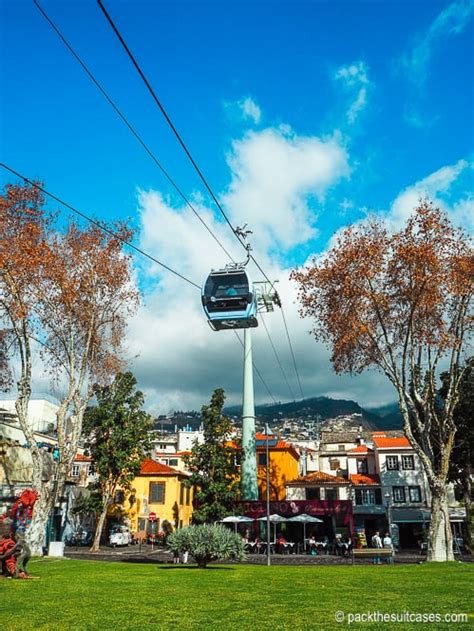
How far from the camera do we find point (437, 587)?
13875 mm

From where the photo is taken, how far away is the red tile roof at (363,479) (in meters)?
50.1

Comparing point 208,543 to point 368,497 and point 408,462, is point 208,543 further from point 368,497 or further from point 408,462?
point 408,462

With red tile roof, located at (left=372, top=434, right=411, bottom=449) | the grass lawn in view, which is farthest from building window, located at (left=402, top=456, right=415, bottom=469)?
the grass lawn

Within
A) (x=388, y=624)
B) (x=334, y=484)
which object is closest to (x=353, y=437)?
(x=334, y=484)

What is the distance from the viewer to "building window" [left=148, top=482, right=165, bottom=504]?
1996 inches

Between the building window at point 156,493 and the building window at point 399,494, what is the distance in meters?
21.1

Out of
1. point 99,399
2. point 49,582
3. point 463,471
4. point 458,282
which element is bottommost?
point 49,582

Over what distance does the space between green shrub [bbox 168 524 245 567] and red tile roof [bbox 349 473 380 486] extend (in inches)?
1302

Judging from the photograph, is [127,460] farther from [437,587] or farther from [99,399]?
[437,587]

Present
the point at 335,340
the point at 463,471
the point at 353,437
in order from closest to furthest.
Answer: the point at 335,340
the point at 463,471
the point at 353,437

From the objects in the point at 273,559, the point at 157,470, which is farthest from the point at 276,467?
the point at 273,559

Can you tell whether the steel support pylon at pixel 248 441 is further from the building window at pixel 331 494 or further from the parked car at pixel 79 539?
the parked car at pixel 79 539

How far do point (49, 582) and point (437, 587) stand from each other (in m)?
10.2

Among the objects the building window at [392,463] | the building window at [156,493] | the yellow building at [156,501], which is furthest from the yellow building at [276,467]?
the building window at [392,463]
